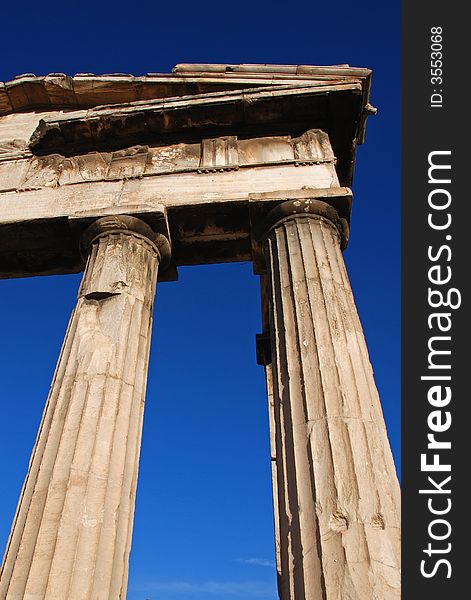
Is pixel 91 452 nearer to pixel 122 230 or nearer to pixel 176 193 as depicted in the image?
pixel 122 230

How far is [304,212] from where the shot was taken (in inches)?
460

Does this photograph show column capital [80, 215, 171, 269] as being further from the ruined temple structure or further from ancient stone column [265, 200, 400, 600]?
ancient stone column [265, 200, 400, 600]

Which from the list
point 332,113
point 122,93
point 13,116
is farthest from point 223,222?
point 13,116

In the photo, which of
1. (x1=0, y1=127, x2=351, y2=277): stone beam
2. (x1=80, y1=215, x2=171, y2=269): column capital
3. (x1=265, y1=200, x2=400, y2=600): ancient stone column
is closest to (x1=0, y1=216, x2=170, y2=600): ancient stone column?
(x1=80, y1=215, x2=171, y2=269): column capital

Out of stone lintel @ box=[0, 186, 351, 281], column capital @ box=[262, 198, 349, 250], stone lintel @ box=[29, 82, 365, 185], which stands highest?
stone lintel @ box=[29, 82, 365, 185]

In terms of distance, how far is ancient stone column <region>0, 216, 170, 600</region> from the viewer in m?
7.57

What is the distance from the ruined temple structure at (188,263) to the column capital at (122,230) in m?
0.03

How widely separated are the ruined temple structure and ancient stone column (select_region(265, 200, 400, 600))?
25mm

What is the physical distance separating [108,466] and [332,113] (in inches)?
383

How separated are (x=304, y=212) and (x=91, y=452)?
6.33 meters

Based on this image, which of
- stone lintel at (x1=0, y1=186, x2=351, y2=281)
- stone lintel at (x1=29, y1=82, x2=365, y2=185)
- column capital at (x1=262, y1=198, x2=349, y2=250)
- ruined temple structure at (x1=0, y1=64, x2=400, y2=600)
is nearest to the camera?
ruined temple structure at (x1=0, y1=64, x2=400, y2=600)

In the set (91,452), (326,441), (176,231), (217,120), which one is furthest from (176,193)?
(326,441)

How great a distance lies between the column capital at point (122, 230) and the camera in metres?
12.2

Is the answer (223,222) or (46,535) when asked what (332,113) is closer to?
(223,222)
